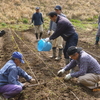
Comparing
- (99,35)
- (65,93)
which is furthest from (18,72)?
(99,35)

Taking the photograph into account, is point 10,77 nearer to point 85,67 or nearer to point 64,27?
point 85,67

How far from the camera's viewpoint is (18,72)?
3982mm

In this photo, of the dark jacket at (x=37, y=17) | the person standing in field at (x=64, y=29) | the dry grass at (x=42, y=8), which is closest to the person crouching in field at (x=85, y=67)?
the person standing in field at (x=64, y=29)

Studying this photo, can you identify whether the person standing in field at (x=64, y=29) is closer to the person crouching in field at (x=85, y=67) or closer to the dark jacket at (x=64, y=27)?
the dark jacket at (x=64, y=27)

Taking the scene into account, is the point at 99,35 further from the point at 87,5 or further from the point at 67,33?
the point at 87,5

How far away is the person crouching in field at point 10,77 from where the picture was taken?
3.67m

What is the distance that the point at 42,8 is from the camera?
22328 millimetres

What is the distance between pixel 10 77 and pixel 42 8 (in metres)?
19.6

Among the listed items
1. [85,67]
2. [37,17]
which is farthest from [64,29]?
[37,17]

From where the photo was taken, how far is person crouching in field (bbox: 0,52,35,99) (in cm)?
367

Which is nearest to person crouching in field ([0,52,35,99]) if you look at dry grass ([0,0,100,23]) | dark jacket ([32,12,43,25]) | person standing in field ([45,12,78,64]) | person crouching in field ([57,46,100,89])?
person crouching in field ([57,46,100,89])

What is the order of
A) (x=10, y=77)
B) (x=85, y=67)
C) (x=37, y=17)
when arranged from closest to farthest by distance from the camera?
A: 1. (x=10, y=77)
2. (x=85, y=67)
3. (x=37, y=17)

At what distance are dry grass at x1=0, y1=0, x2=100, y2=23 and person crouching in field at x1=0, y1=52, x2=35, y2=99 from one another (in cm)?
1282

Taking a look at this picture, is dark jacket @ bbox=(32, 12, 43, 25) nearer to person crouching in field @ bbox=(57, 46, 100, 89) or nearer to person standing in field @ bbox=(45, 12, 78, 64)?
person standing in field @ bbox=(45, 12, 78, 64)
